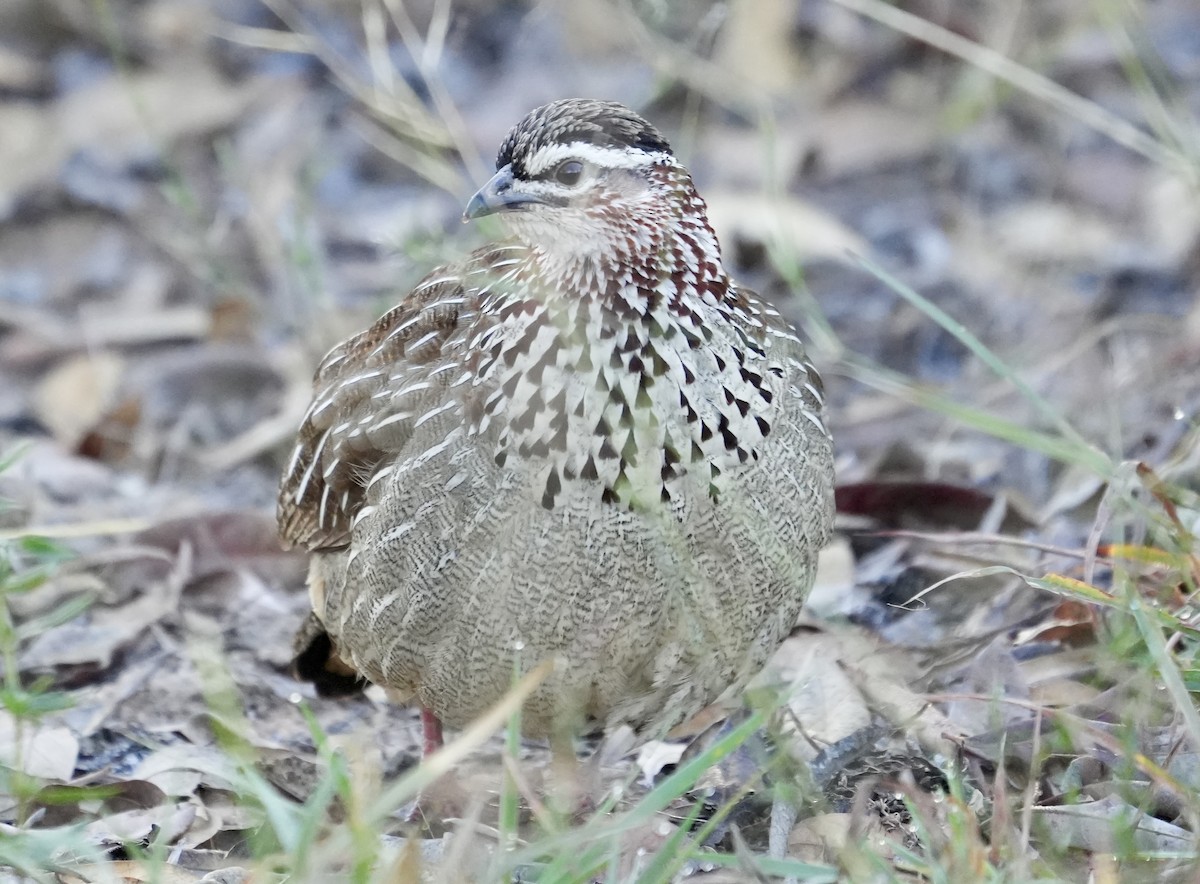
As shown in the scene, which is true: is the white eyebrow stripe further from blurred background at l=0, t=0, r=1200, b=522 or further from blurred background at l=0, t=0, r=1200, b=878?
blurred background at l=0, t=0, r=1200, b=522

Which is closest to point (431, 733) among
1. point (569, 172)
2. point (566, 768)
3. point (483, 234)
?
point (566, 768)

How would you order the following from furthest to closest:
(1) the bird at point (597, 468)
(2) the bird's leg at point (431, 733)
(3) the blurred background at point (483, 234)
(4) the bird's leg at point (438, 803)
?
→ (3) the blurred background at point (483, 234), (2) the bird's leg at point (431, 733), (4) the bird's leg at point (438, 803), (1) the bird at point (597, 468)

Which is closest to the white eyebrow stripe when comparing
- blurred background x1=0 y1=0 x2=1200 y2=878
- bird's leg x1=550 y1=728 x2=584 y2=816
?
blurred background x1=0 y1=0 x2=1200 y2=878

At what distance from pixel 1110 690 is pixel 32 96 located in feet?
20.8

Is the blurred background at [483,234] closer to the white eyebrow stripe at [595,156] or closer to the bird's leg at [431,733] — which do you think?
the bird's leg at [431,733]

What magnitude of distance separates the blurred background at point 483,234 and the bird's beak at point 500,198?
957 mm

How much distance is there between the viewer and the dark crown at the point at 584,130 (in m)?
3.78

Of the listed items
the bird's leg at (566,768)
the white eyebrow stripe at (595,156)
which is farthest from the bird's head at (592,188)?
the bird's leg at (566,768)

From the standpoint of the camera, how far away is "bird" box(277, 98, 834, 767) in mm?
3676

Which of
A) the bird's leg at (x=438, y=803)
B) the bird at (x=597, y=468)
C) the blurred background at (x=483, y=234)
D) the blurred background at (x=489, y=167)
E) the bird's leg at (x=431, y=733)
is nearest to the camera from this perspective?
the bird at (x=597, y=468)

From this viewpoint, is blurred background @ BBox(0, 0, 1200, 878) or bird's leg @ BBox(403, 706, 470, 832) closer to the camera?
bird's leg @ BBox(403, 706, 470, 832)

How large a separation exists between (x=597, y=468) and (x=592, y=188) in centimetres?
59

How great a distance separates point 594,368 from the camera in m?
3.65

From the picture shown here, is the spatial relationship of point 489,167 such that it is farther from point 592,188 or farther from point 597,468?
point 597,468
